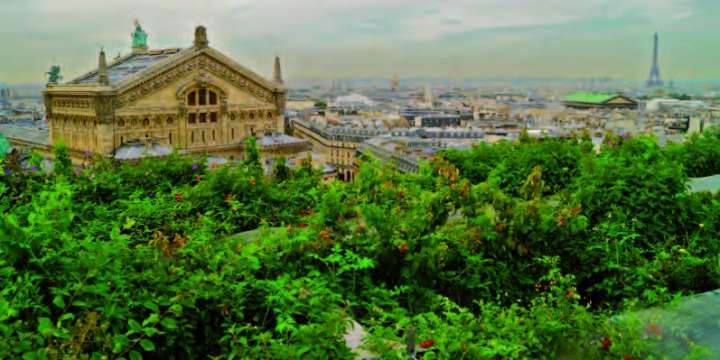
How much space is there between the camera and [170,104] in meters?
31.4

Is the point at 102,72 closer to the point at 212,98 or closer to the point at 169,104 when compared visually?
the point at 169,104

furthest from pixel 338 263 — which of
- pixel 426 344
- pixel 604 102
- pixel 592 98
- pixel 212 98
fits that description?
pixel 592 98

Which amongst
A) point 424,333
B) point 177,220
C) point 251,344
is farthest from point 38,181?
point 424,333

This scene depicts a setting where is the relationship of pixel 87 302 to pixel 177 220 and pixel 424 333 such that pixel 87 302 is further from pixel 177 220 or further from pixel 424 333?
pixel 177 220

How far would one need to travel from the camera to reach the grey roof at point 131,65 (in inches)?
1250

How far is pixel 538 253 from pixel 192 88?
27.7 metres

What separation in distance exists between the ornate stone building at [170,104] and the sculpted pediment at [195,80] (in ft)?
0.14

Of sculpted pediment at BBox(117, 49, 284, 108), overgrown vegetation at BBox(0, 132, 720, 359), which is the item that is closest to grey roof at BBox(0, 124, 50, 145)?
sculpted pediment at BBox(117, 49, 284, 108)

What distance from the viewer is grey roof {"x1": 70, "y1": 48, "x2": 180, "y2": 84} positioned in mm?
31747

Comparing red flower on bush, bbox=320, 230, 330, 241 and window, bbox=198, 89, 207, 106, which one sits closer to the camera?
red flower on bush, bbox=320, 230, 330, 241

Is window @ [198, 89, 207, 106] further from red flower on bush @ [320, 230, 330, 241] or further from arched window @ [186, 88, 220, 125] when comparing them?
red flower on bush @ [320, 230, 330, 241]

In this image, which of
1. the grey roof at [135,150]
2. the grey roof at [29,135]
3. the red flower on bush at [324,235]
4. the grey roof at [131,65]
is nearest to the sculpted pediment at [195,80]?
the grey roof at [131,65]

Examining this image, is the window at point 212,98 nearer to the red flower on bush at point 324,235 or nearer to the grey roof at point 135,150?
the grey roof at point 135,150

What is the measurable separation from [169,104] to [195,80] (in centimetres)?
166
